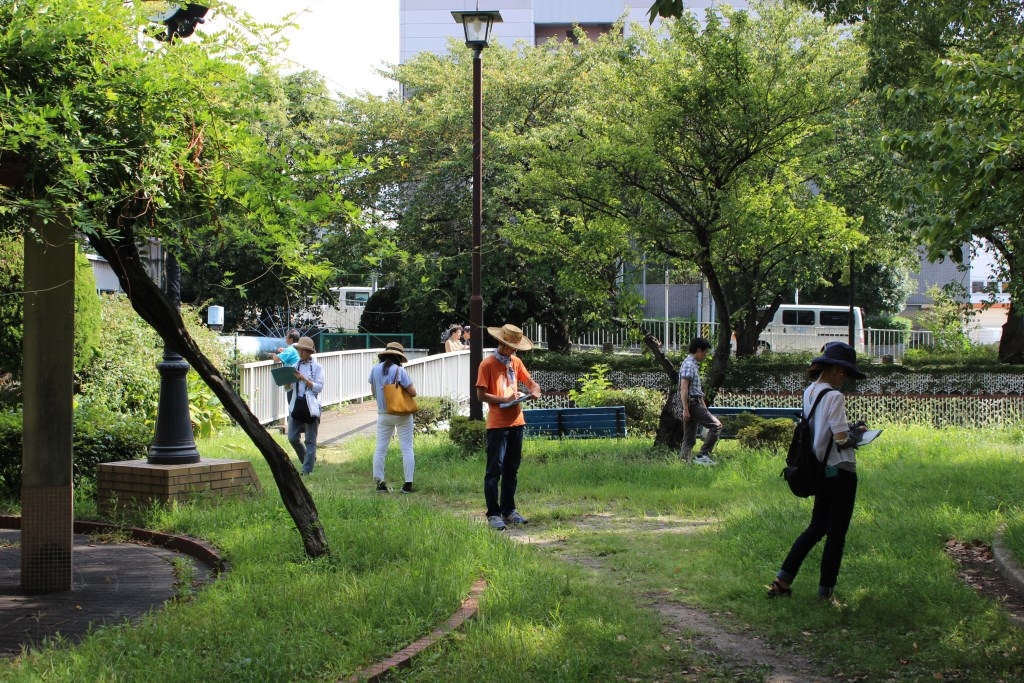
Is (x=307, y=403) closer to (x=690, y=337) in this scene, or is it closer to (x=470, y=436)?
(x=470, y=436)

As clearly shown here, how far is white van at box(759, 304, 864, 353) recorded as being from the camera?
41.0 metres

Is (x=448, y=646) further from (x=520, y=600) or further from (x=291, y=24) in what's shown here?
(x=291, y=24)

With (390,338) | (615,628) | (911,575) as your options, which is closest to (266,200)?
(615,628)

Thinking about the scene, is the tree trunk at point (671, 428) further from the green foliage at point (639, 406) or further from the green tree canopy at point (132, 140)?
the green tree canopy at point (132, 140)

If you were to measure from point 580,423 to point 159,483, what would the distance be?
726 cm

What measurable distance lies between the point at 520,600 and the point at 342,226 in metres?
3.14

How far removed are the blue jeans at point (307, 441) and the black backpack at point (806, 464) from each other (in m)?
7.02

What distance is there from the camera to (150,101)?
18.4 feet

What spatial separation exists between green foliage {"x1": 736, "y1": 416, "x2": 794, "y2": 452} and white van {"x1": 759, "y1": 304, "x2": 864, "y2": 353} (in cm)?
2827

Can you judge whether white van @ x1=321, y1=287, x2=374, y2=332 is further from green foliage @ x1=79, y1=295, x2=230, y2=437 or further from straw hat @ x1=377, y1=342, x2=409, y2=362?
straw hat @ x1=377, y1=342, x2=409, y2=362

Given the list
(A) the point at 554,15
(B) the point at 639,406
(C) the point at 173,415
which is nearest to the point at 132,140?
(C) the point at 173,415

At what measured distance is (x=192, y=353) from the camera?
21.8ft

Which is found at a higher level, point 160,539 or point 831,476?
point 831,476

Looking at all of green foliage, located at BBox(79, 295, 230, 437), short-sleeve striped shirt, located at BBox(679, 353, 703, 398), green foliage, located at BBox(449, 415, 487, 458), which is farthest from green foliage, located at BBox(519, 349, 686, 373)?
short-sleeve striped shirt, located at BBox(679, 353, 703, 398)
